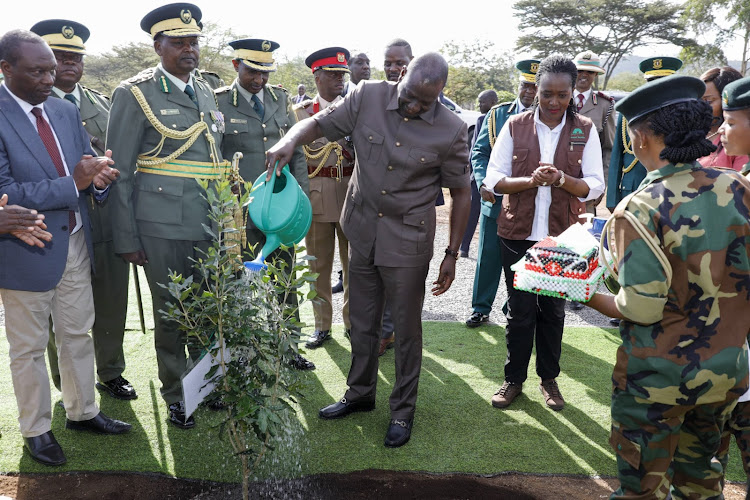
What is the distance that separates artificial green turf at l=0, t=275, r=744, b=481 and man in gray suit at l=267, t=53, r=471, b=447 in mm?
257

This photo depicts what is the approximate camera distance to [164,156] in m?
3.66

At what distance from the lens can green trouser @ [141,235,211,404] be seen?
3.69 metres

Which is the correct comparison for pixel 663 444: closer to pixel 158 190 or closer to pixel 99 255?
pixel 158 190

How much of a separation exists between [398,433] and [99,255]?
7.51ft

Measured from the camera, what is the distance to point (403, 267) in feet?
11.7

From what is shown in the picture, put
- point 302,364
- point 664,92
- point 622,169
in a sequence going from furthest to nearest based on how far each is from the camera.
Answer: point 622,169 → point 302,364 → point 664,92

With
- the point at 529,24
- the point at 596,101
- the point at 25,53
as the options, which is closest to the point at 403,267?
the point at 25,53

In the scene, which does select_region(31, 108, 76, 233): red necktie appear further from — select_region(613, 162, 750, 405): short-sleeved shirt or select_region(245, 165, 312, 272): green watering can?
select_region(613, 162, 750, 405): short-sleeved shirt

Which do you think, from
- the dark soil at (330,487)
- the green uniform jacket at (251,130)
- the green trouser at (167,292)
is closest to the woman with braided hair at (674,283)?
the dark soil at (330,487)

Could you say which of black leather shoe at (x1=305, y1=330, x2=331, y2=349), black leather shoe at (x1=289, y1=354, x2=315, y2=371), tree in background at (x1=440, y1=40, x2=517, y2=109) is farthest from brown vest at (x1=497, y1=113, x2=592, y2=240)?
tree in background at (x1=440, y1=40, x2=517, y2=109)

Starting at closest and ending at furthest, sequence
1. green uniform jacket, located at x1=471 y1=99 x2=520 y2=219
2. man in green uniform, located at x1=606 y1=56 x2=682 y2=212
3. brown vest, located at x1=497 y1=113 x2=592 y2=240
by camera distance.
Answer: brown vest, located at x1=497 y1=113 x2=592 y2=240, green uniform jacket, located at x1=471 y1=99 x2=520 y2=219, man in green uniform, located at x1=606 y1=56 x2=682 y2=212

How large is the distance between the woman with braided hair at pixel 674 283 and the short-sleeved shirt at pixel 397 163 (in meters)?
1.36

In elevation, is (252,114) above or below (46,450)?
above

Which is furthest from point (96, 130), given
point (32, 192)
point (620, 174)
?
point (620, 174)
